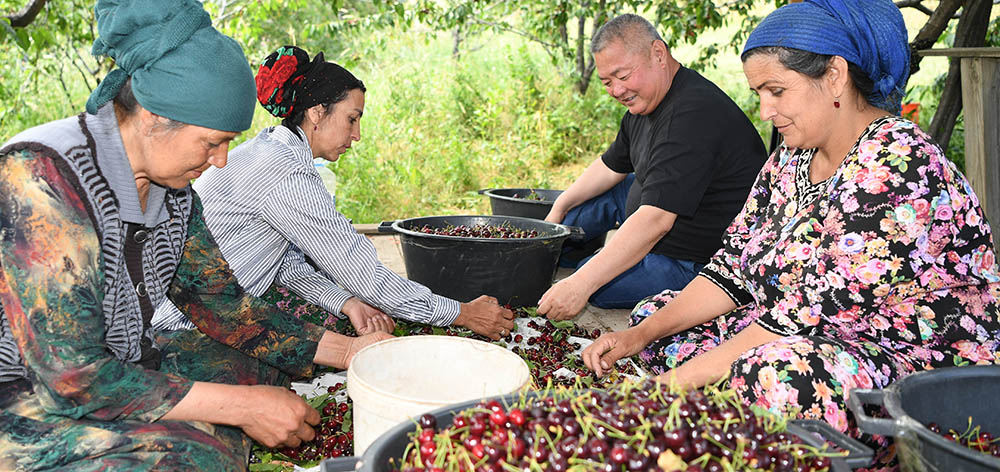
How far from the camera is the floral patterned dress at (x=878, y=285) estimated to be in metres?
1.85

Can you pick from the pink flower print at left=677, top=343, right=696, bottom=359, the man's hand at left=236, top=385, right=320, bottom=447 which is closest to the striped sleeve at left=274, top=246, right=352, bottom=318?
the man's hand at left=236, top=385, right=320, bottom=447

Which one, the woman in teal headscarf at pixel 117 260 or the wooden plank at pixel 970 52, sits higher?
the wooden plank at pixel 970 52

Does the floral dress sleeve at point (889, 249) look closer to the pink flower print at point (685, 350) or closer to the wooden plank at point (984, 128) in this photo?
the pink flower print at point (685, 350)

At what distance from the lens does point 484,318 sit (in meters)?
2.99

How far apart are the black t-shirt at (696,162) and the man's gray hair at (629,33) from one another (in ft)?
0.81

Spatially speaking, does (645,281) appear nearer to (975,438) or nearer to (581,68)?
(975,438)

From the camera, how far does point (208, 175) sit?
2828mm

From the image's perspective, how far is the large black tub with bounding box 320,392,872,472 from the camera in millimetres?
1172

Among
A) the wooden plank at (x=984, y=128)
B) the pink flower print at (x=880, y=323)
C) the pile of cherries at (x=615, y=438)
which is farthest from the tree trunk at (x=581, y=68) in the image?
the pile of cherries at (x=615, y=438)

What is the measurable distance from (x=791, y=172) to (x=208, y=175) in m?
2.03

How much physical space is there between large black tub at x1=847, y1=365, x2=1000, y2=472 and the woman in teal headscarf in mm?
1251

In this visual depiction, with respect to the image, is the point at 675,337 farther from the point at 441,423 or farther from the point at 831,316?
the point at 441,423

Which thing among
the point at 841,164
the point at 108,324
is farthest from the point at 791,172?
the point at 108,324

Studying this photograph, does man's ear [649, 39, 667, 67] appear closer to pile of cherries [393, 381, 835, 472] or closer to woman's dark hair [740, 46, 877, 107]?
woman's dark hair [740, 46, 877, 107]
